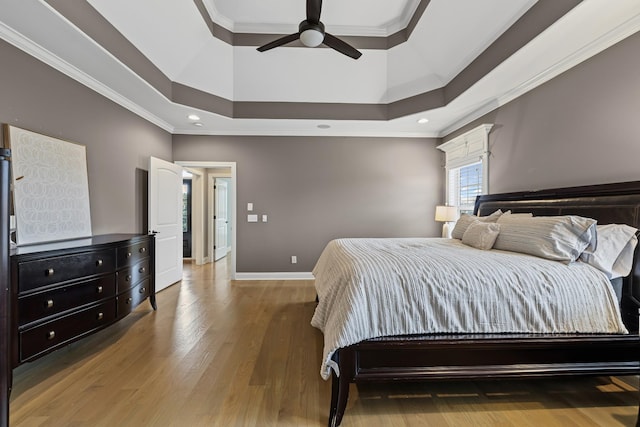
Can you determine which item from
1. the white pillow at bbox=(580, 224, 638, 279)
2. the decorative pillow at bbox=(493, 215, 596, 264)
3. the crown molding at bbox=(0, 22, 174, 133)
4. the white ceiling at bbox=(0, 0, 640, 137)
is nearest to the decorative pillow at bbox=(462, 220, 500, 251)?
the decorative pillow at bbox=(493, 215, 596, 264)

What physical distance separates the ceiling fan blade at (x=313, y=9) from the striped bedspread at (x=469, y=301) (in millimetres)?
2049

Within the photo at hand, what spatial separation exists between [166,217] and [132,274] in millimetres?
1475

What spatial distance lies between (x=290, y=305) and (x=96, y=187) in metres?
2.55

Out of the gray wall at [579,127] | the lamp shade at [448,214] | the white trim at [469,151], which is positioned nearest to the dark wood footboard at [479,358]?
the gray wall at [579,127]

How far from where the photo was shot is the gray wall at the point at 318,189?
4.60m

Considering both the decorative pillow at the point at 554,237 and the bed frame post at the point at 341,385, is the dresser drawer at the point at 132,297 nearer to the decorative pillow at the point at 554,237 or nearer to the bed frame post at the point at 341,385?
the bed frame post at the point at 341,385

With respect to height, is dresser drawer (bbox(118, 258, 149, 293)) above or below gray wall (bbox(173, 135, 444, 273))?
below

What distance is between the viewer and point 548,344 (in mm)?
1584

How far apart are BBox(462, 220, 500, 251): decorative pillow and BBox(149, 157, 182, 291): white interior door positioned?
12.3 ft

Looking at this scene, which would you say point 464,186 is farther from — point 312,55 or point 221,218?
point 221,218

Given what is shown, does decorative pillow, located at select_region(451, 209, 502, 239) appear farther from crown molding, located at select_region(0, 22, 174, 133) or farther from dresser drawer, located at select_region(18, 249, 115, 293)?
crown molding, located at select_region(0, 22, 174, 133)

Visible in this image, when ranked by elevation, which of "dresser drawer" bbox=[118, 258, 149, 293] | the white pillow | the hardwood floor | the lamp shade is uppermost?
the lamp shade

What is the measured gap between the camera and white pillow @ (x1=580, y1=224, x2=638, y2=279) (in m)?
1.71

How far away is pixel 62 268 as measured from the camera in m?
1.97
